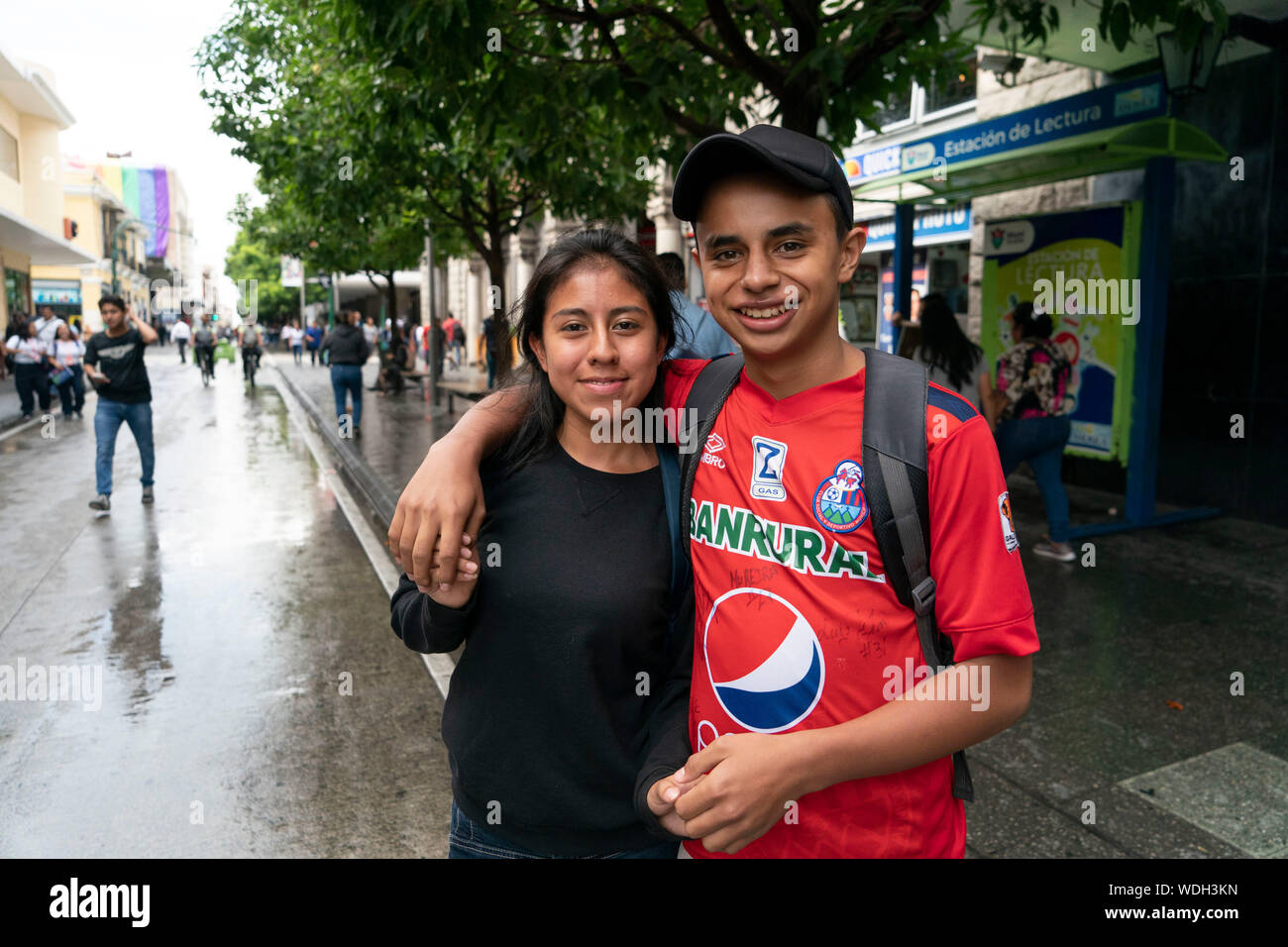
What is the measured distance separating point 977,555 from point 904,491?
13 cm

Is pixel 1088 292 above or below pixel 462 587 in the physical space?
above

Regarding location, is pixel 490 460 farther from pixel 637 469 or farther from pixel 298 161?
pixel 298 161

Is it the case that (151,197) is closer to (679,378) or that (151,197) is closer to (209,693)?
(209,693)

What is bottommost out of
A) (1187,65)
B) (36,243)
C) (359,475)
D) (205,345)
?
(359,475)

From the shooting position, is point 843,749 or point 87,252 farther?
point 87,252

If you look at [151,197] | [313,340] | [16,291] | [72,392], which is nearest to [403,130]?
[72,392]

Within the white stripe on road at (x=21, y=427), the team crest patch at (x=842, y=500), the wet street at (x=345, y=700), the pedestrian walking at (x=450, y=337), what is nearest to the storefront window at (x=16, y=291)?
the pedestrian walking at (x=450, y=337)

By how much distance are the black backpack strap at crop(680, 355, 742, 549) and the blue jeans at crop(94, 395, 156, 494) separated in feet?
28.9

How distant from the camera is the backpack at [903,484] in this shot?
1.32 meters

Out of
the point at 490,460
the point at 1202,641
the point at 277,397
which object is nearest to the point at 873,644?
the point at 490,460

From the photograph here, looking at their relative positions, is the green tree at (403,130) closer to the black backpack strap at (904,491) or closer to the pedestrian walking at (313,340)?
the black backpack strap at (904,491)

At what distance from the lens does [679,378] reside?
1834mm

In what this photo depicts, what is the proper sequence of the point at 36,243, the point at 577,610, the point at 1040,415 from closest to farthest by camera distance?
the point at 577,610 → the point at 1040,415 → the point at 36,243

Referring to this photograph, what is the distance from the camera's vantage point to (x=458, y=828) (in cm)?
177
